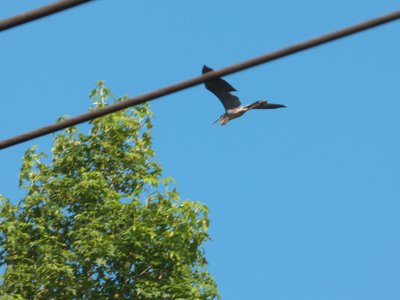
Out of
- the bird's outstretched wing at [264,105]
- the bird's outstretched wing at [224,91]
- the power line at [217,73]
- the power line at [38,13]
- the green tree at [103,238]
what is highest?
the green tree at [103,238]

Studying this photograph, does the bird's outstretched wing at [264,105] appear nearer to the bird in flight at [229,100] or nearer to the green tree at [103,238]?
the bird in flight at [229,100]

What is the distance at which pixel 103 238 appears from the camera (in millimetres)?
22516

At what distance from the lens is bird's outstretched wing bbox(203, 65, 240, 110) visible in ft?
32.1

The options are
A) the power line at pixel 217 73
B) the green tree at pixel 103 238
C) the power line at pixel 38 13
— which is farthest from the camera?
the green tree at pixel 103 238

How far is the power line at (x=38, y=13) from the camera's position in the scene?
19.2 feet

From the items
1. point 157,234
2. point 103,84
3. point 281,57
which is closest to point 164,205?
point 157,234

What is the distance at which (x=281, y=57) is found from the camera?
577 cm

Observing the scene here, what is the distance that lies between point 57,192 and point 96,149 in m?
1.37

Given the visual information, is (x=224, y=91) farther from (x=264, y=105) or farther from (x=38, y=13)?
(x=38, y=13)

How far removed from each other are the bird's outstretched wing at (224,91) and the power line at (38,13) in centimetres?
363

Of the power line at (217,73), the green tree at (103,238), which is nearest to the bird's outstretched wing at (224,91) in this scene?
the power line at (217,73)

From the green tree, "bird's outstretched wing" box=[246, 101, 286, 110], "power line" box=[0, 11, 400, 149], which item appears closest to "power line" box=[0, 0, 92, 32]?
"power line" box=[0, 11, 400, 149]

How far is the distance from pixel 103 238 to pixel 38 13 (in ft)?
55.0

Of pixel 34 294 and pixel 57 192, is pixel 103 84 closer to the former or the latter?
pixel 57 192
